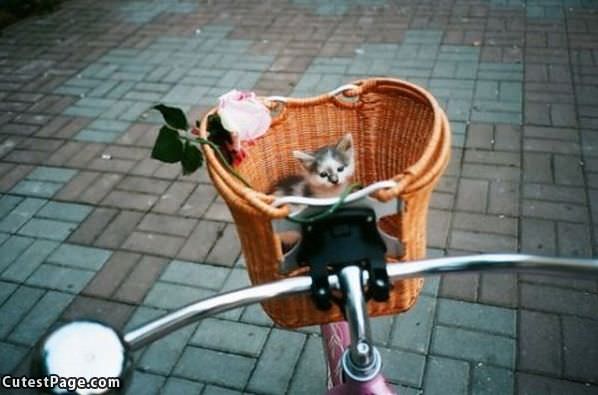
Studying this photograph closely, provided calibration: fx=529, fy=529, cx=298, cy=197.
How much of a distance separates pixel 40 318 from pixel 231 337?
107 centimetres

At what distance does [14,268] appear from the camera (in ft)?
10.4

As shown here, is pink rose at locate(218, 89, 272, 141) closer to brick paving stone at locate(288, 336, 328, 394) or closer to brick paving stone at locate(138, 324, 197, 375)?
brick paving stone at locate(288, 336, 328, 394)

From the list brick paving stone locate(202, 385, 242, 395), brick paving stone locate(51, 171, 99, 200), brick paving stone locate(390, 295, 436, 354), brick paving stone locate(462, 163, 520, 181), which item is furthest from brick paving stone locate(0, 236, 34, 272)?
brick paving stone locate(462, 163, 520, 181)

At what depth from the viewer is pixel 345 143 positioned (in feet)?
6.32

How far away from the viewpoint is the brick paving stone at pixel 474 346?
2.42m

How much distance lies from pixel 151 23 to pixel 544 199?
205 inches

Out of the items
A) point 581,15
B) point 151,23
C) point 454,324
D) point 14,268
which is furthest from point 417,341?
point 151,23

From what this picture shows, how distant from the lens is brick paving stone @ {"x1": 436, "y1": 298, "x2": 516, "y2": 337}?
2553mm

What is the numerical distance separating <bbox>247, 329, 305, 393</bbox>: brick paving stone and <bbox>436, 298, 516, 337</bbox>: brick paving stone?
728 mm

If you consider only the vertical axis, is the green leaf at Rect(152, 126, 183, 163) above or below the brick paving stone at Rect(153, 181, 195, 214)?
above

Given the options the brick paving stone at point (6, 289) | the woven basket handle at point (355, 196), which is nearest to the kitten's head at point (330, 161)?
the woven basket handle at point (355, 196)

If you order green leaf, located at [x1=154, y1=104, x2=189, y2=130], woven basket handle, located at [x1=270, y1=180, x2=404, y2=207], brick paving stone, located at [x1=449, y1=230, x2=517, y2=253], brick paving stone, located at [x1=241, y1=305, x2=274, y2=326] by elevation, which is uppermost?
green leaf, located at [x1=154, y1=104, x2=189, y2=130]

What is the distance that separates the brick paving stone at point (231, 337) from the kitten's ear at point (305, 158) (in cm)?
104

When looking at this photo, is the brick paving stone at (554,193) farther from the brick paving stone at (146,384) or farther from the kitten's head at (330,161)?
the brick paving stone at (146,384)
